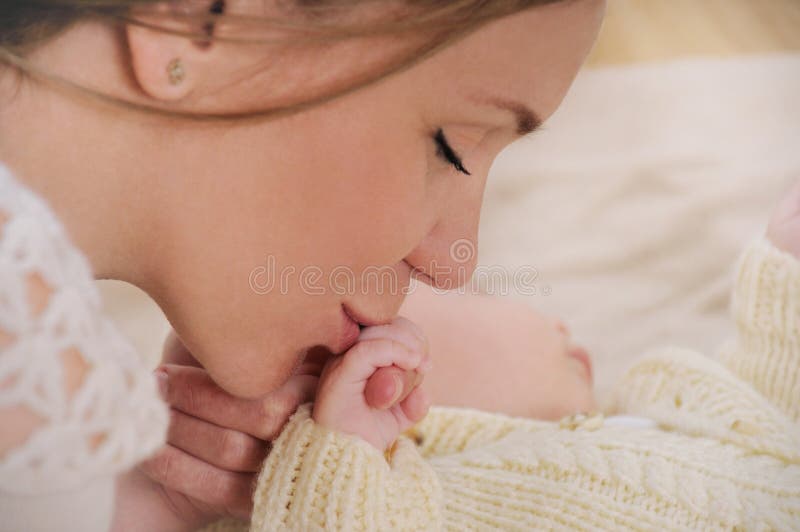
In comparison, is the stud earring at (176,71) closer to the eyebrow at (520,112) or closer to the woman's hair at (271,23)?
the woman's hair at (271,23)

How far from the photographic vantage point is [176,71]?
57 centimetres

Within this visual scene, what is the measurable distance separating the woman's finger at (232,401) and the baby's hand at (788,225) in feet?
1.83

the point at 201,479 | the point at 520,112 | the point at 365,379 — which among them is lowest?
the point at 201,479

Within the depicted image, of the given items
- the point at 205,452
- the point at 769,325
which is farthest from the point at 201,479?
the point at 769,325

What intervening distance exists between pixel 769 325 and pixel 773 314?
0.01 metres

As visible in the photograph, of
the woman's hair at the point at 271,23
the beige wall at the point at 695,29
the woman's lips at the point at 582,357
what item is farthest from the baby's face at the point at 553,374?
the beige wall at the point at 695,29

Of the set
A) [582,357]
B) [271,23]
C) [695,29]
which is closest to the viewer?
[271,23]

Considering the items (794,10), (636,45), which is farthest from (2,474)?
(794,10)

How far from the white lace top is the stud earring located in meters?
0.14

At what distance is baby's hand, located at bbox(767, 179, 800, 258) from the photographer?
3.20ft

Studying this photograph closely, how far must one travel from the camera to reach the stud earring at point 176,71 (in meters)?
0.57

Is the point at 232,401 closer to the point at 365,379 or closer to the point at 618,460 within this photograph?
the point at 365,379

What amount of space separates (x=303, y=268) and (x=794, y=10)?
5.84 feet

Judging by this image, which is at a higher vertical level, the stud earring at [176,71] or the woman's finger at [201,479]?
the stud earring at [176,71]
